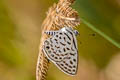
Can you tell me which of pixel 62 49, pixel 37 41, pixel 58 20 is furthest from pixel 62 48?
pixel 37 41

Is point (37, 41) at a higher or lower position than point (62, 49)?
higher

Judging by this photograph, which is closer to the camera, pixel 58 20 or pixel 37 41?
pixel 58 20

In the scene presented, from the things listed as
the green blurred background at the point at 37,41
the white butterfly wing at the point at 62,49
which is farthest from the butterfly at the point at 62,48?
the green blurred background at the point at 37,41

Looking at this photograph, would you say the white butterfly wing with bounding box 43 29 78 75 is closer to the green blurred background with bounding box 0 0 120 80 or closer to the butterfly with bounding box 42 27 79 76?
the butterfly with bounding box 42 27 79 76

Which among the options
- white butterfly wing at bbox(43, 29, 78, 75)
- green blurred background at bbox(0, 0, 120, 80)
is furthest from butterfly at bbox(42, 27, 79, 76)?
green blurred background at bbox(0, 0, 120, 80)

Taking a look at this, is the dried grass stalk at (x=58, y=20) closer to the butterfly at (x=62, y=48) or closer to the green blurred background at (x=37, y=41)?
the butterfly at (x=62, y=48)

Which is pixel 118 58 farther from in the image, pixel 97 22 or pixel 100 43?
pixel 97 22

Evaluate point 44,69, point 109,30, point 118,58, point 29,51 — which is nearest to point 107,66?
point 118,58

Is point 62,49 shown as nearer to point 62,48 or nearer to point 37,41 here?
point 62,48
